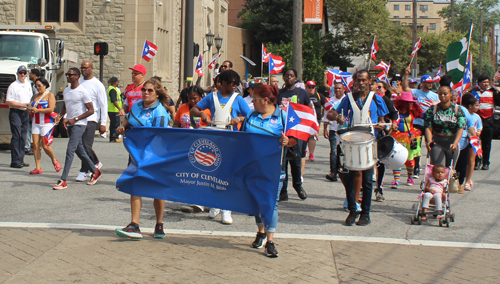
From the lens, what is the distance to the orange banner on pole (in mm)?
20125

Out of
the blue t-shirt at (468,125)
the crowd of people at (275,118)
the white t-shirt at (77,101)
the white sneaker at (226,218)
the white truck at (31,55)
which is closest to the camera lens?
the crowd of people at (275,118)

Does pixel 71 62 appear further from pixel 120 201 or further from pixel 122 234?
pixel 122 234

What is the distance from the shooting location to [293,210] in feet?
26.8

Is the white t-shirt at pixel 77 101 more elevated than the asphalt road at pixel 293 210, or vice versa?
the white t-shirt at pixel 77 101

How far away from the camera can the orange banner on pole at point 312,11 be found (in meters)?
20.1

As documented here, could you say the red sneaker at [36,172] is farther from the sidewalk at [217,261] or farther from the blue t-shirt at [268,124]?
the blue t-shirt at [268,124]

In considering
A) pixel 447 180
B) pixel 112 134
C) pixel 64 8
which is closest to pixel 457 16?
pixel 64 8

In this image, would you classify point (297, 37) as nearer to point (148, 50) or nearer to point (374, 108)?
point (148, 50)

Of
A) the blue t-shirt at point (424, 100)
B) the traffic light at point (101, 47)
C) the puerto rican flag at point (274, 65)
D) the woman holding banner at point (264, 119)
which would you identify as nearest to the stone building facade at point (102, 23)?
the traffic light at point (101, 47)

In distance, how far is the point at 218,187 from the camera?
5.86 meters

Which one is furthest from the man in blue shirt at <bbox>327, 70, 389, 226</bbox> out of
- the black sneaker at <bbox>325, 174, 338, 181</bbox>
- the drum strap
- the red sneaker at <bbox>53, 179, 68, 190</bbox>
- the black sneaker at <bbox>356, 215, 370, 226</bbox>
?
the red sneaker at <bbox>53, 179, 68, 190</bbox>

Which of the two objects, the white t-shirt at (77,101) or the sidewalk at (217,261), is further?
the white t-shirt at (77,101)

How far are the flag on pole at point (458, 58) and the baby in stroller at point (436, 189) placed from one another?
420 centimetres

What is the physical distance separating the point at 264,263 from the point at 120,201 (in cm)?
366
